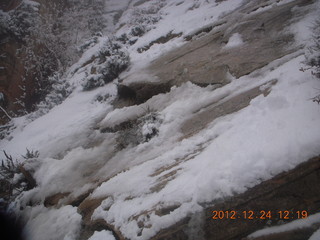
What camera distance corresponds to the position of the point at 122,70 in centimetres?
711

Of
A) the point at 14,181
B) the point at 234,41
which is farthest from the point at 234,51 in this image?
the point at 14,181

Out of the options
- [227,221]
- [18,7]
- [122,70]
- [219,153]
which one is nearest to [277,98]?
[219,153]

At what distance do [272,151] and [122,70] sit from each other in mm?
5801

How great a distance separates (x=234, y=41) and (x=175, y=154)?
136 inches

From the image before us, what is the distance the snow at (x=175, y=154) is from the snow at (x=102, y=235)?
0.05 feet

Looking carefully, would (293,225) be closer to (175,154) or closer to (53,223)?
(175,154)

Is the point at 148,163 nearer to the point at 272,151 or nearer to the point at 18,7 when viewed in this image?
the point at 272,151

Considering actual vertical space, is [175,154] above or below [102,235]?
above

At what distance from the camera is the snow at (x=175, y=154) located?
217 cm

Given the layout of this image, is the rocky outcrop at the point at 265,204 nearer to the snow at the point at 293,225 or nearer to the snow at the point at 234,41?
the snow at the point at 293,225
